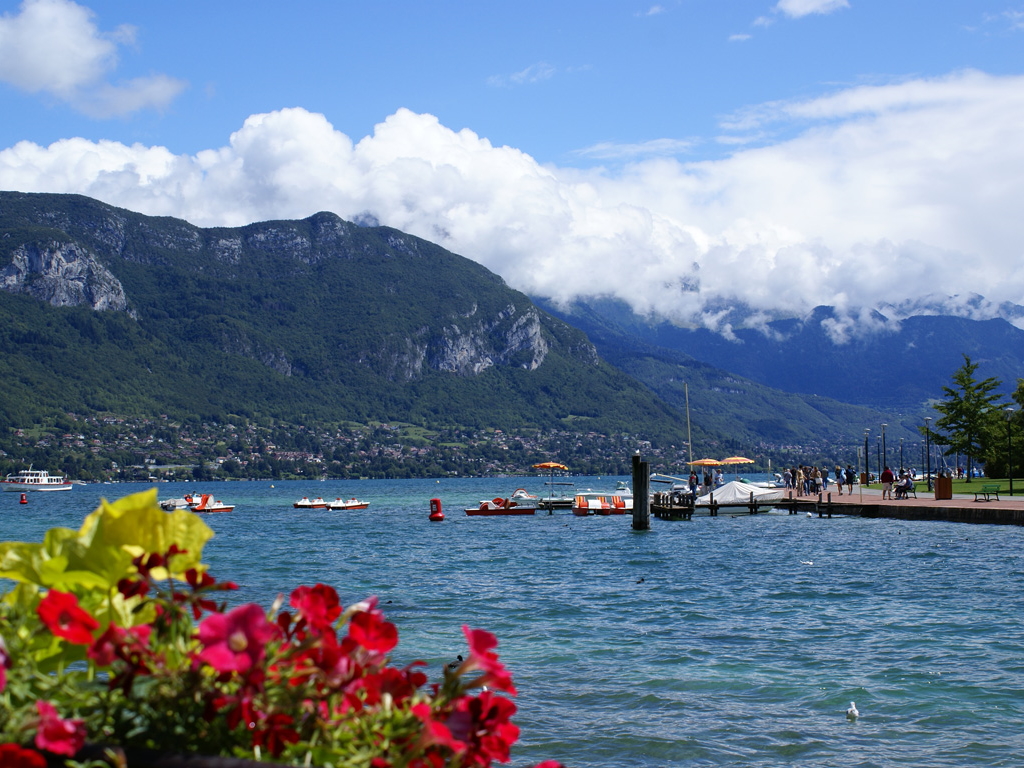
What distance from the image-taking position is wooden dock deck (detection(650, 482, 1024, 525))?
35.1m

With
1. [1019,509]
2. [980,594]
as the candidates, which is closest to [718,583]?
[980,594]

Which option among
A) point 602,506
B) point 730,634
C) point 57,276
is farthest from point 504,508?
point 57,276

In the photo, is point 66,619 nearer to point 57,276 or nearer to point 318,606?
point 318,606

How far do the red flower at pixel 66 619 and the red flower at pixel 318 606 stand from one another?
40cm

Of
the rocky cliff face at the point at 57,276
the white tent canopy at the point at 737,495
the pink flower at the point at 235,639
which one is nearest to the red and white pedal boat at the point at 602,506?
the white tent canopy at the point at 737,495

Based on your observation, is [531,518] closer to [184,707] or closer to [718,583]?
[718,583]

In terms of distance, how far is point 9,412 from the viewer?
147m

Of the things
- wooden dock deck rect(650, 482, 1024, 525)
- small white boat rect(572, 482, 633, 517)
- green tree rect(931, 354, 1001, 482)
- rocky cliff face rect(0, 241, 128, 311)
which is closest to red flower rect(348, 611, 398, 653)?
wooden dock deck rect(650, 482, 1024, 525)

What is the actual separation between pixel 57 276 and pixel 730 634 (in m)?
185

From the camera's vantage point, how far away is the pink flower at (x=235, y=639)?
1647mm

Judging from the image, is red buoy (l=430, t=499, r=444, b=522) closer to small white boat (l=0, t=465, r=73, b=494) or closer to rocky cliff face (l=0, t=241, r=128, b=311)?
small white boat (l=0, t=465, r=73, b=494)

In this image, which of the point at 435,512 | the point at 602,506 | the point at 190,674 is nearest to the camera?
the point at 190,674

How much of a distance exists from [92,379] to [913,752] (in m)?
173

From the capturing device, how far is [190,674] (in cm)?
180
